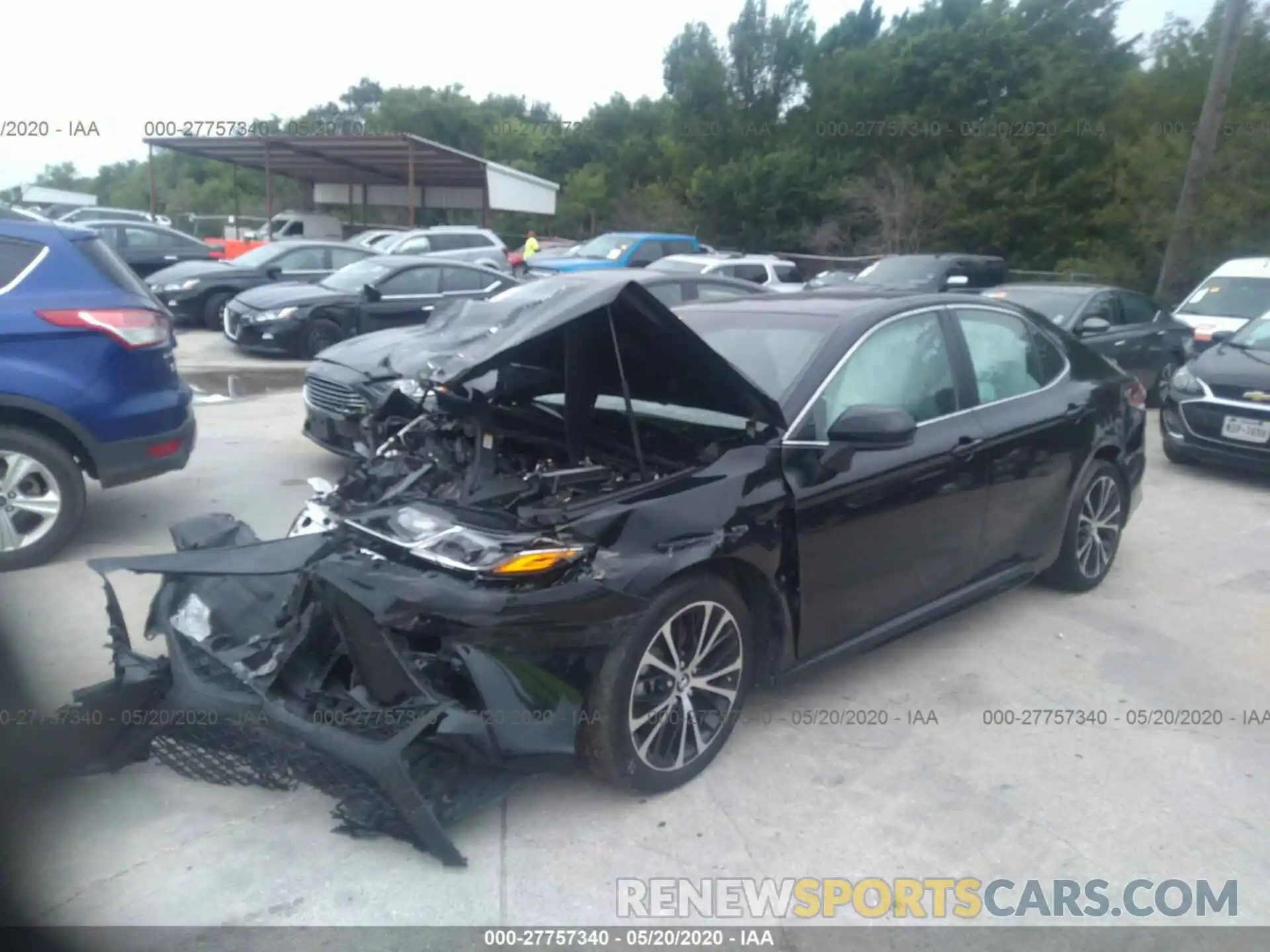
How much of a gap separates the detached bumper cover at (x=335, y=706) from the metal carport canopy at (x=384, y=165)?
2401cm

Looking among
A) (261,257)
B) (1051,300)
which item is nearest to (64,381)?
(1051,300)

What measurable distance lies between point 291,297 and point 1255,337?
1052 cm

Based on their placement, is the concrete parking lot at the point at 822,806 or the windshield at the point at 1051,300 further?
the windshield at the point at 1051,300

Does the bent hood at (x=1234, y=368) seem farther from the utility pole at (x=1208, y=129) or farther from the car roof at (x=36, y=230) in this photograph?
the utility pole at (x=1208, y=129)

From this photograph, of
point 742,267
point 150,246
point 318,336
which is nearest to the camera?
point 318,336

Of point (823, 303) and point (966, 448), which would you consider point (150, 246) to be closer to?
point (823, 303)

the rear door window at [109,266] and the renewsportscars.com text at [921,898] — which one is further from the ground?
the rear door window at [109,266]

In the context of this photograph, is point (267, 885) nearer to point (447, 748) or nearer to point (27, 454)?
point (447, 748)

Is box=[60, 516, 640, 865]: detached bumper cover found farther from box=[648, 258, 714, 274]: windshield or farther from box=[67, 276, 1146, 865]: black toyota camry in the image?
box=[648, 258, 714, 274]: windshield

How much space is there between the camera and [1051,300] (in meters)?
11.1

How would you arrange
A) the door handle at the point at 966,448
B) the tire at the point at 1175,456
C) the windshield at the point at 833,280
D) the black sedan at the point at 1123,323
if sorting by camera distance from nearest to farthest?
the door handle at the point at 966,448, the tire at the point at 1175,456, the black sedan at the point at 1123,323, the windshield at the point at 833,280

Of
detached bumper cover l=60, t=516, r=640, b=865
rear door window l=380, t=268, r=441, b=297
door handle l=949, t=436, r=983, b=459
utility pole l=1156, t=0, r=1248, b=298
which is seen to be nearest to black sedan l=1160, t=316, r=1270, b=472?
door handle l=949, t=436, r=983, b=459

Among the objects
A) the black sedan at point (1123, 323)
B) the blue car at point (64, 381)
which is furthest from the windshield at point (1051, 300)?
the blue car at point (64, 381)

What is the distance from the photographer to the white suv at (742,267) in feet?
55.3
